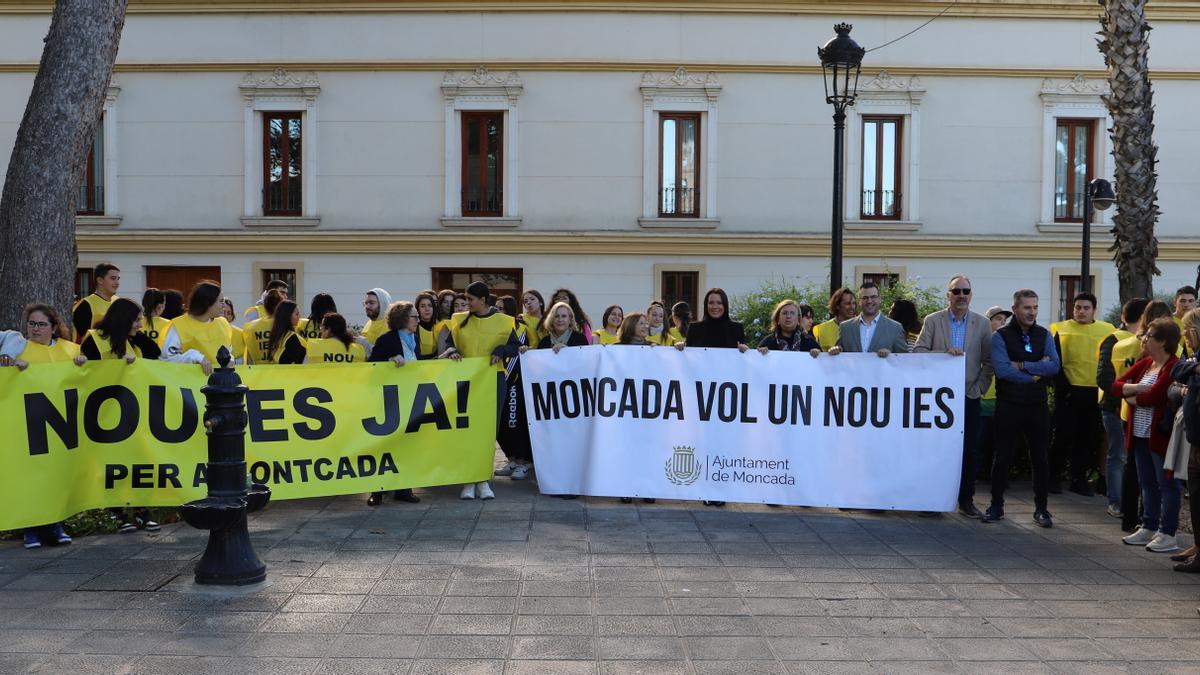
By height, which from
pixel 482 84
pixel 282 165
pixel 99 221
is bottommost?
pixel 99 221

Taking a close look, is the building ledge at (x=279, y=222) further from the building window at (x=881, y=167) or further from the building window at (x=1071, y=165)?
the building window at (x=1071, y=165)

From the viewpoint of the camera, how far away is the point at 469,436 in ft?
30.6

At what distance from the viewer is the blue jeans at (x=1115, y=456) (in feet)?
30.2

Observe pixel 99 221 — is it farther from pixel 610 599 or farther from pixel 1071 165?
pixel 1071 165

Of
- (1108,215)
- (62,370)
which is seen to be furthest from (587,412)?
(1108,215)

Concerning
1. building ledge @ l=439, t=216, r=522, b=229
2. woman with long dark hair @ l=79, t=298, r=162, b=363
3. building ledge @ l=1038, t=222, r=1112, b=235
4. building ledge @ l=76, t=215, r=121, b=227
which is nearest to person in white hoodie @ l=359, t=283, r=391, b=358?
woman with long dark hair @ l=79, t=298, r=162, b=363

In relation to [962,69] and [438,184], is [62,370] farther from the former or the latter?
[962,69]

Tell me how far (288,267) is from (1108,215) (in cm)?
1804

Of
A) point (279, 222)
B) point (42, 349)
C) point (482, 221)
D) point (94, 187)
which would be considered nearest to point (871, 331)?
point (42, 349)

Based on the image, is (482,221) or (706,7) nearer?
(706,7)

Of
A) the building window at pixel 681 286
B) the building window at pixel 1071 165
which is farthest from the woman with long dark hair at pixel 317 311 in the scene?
the building window at pixel 1071 165

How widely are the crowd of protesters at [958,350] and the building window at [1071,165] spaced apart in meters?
13.3

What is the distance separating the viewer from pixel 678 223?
74.3 feet

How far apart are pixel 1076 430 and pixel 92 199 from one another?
21132mm
